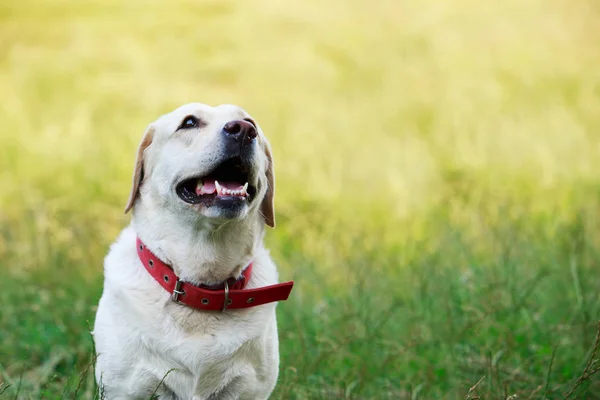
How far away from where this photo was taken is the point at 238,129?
10.1 ft

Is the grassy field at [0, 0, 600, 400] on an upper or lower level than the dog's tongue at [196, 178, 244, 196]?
lower

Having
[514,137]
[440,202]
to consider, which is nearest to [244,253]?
[440,202]

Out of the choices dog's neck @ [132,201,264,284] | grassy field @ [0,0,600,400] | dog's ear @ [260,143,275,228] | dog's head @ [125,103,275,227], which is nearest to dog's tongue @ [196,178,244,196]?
dog's head @ [125,103,275,227]

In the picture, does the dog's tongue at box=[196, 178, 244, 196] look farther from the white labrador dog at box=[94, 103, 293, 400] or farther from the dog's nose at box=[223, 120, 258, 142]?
the dog's nose at box=[223, 120, 258, 142]

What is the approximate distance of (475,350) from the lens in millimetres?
4137

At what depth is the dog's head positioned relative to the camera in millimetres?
3055

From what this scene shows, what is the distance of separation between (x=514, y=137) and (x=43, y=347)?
16.1 ft

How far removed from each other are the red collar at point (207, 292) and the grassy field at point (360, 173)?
51 centimetres

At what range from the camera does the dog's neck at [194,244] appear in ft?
10.4

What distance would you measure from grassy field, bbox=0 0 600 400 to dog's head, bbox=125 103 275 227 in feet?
2.67

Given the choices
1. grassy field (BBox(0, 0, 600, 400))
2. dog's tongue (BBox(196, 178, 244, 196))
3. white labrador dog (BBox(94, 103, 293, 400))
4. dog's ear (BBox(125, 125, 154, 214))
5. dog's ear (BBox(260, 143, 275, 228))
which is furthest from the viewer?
grassy field (BBox(0, 0, 600, 400))

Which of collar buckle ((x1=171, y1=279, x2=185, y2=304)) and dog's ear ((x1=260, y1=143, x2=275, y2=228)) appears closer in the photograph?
collar buckle ((x1=171, y1=279, x2=185, y2=304))

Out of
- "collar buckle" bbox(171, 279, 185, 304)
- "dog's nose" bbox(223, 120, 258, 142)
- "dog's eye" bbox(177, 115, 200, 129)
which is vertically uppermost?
"dog's nose" bbox(223, 120, 258, 142)

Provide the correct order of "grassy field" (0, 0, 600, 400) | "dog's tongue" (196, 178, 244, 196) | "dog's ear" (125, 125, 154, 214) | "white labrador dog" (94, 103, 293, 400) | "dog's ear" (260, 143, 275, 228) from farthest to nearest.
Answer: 1. "grassy field" (0, 0, 600, 400)
2. "dog's ear" (260, 143, 275, 228)
3. "dog's ear" (125, 125, 154, 214)
4. "dog's tongue" (196, 178, 244, 196)
5. "white labrador dog" (94, 103, 293, 400)
